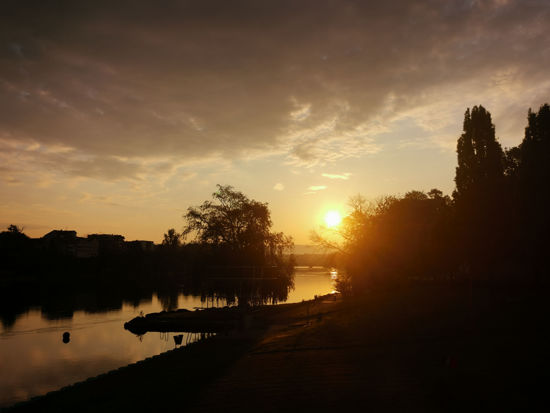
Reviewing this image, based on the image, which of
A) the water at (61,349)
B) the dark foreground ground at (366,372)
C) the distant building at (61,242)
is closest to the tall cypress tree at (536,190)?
the dark foreground ground at (366,372)

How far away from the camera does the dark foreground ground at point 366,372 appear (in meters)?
10.1

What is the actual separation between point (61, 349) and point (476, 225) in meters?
36.5

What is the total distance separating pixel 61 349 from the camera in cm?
3344

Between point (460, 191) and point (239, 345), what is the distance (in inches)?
1064

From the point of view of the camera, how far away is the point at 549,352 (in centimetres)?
1272

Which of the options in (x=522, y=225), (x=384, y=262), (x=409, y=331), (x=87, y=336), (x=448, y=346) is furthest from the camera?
(x=384, y=262)

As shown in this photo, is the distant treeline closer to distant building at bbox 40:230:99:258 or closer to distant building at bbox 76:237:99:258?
distant building at bbox 40:230:99:258

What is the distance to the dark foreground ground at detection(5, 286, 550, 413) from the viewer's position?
33.3ft

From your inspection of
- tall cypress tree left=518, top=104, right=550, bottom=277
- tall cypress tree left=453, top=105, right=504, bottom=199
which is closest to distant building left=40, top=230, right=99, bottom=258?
tall cypress tree left=453, top=105, right=504, bottom=199

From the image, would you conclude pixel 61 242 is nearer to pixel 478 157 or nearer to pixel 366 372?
pixel 478 157

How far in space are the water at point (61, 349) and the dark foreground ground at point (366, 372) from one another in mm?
7379

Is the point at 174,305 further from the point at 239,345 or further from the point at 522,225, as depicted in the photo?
the point at 522,225

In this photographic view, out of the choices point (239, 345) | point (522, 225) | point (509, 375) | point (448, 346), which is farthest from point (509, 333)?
point (522, 225)

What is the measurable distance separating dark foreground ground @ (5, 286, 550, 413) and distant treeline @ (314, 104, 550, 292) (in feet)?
30.6
